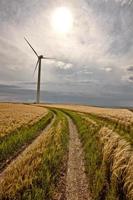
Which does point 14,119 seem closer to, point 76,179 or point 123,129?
point 123,129

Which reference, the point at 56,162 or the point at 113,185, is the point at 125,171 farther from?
the point at 56,162

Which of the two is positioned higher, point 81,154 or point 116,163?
point 116,163

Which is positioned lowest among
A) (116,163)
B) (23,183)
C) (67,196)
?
(67,196)

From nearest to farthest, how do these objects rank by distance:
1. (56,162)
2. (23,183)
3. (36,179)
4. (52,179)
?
(23,183), (36,179), (52,179), (56,162)

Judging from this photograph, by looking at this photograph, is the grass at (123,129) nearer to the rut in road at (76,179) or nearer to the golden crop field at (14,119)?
the rut in road at (76,179)

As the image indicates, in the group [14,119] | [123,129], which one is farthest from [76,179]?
[14,119]

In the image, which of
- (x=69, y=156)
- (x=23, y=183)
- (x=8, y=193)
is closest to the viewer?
(x=8, y=193)

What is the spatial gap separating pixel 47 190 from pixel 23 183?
2.73 ft

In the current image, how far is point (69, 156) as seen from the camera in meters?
12.9

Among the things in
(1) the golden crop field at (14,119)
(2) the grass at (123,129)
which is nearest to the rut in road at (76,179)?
(2) the grass at (123,129)

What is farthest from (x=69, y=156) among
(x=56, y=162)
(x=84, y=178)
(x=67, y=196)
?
(x=67, y=196)

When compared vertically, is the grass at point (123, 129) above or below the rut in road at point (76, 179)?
above

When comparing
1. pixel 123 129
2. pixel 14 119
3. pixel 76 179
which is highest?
pixel 14 119

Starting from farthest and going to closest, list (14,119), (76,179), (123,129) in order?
(14,119)
(123,129)
(76,179)
